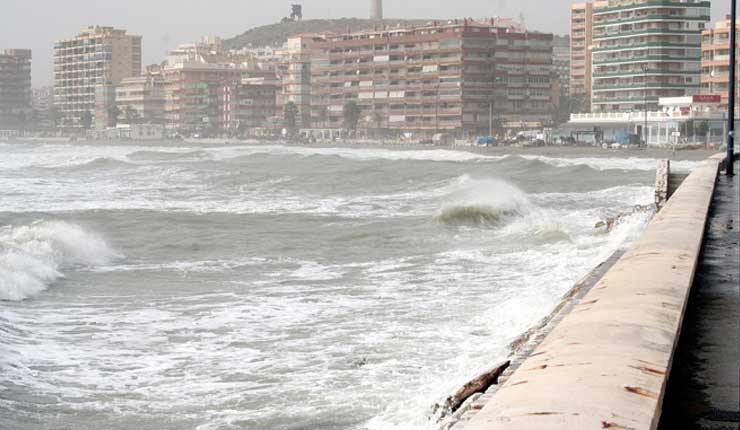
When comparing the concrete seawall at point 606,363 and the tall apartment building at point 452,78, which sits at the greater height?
the tall apartment building at point 452,78

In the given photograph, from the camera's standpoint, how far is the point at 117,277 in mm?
21109

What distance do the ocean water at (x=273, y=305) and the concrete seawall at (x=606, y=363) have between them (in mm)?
1914

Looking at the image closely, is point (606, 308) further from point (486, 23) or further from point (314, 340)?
point (486, 23)

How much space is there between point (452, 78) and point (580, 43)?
167 ft

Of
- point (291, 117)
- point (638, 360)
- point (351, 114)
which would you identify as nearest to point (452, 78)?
point (351, 114)

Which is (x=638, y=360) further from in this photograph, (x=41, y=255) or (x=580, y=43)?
(x=580, y=43)

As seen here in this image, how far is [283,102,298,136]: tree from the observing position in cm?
17575

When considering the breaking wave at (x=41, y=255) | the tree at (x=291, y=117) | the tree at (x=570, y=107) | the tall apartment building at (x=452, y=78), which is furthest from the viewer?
the tree at (x=291, y=117)

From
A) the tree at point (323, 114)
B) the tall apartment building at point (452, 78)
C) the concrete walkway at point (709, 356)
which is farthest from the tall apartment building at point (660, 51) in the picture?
the concrete walkway at point (709, 356)

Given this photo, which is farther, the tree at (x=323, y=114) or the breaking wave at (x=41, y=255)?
the tree at (x=323, y=114)

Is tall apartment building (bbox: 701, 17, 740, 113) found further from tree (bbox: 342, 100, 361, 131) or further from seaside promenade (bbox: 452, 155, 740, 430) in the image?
seaside promenade (bbox: 452, 155, 740, 430)

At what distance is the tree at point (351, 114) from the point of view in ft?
522

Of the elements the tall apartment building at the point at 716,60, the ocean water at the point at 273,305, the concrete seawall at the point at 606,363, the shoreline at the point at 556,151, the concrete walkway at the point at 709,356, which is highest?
the tall apartment building at the point at 716,60

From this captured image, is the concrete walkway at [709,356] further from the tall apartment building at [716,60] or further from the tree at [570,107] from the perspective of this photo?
the tree at [570,107]
